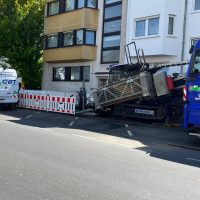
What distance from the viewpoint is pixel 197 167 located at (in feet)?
32.8

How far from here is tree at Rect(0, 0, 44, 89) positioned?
120 ft

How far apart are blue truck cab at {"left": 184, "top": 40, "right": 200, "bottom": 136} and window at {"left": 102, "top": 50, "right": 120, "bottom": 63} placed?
52.3 feet

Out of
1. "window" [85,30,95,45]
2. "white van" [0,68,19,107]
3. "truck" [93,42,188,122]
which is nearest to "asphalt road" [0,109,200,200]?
"truck" [93,42,188,122]

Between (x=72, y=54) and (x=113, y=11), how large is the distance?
444cm

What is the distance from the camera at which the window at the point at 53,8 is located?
35372 mm

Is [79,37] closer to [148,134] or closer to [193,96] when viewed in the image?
[148,134]

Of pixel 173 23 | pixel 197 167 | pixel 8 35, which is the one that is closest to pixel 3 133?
pixel 197 167

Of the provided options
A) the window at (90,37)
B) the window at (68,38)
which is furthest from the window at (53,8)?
the window at (90,37)

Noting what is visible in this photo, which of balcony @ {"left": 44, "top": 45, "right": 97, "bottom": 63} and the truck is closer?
the truck

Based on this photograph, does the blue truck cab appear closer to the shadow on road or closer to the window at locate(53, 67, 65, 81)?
the shadow on road

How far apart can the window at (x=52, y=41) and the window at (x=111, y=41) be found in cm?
535

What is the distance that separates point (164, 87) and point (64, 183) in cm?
1099

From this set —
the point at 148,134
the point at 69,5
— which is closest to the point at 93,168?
the point at 148,134

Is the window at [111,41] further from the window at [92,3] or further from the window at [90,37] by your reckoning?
the window at [92,3]
